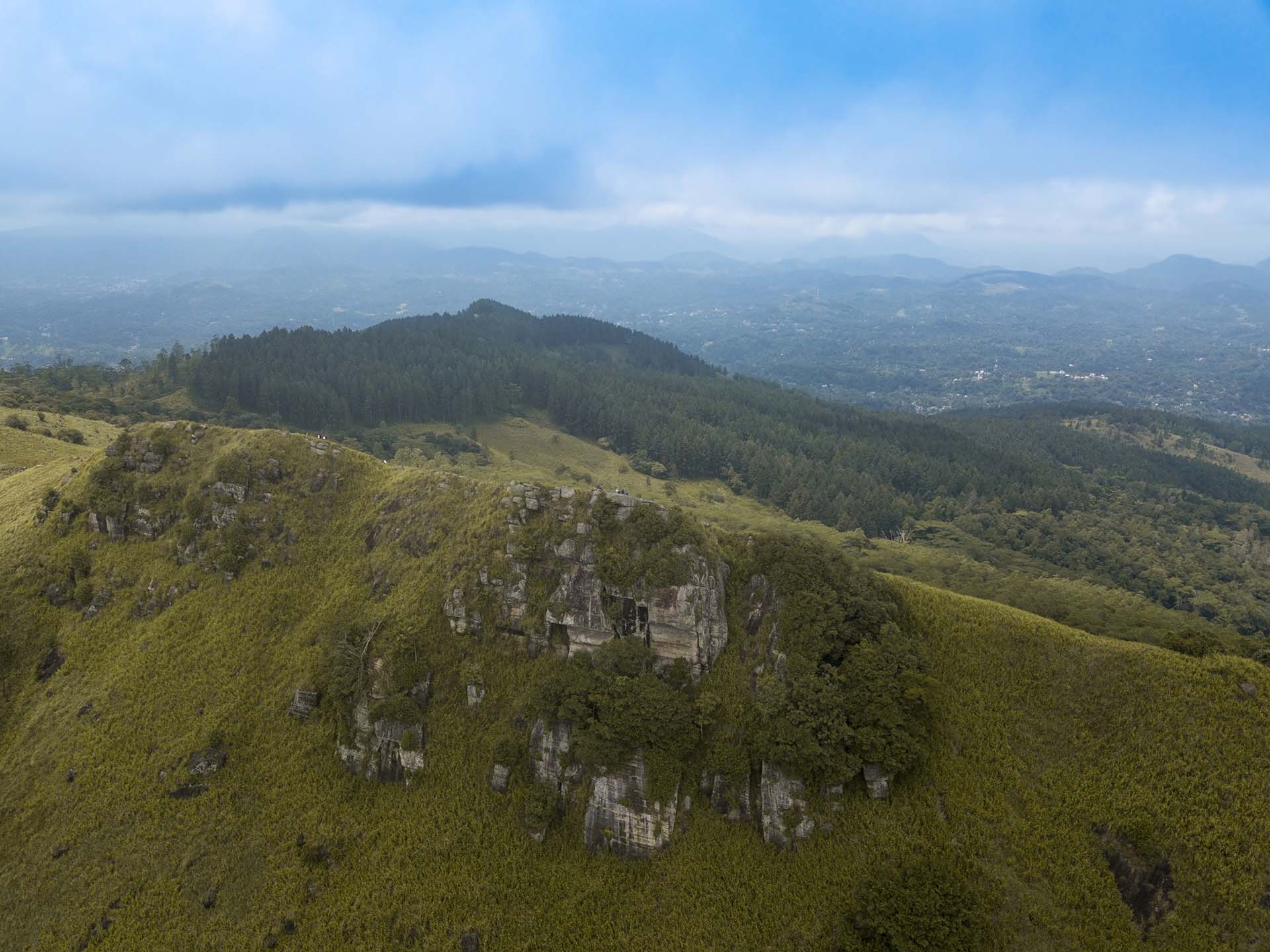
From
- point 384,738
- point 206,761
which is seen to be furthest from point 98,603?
point 384,738

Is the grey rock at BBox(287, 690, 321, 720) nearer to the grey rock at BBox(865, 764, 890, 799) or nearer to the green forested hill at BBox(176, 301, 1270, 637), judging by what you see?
the grey rock at BBox(865, 764, 890, 799)

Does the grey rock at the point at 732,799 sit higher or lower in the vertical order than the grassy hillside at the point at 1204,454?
higher

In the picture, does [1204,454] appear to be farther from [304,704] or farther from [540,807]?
[304,704]

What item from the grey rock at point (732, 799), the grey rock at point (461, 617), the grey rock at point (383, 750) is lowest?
the grey rock at point (383, 750)

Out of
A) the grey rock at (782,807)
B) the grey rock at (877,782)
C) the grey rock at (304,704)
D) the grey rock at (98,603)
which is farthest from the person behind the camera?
the grey rock at (98,603)

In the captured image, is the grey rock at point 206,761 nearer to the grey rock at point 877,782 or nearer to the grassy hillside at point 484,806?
the grassy hillside at point 484,806

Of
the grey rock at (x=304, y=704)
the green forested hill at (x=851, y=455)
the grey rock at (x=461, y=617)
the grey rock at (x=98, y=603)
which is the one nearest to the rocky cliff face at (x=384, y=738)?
the grey rock at (x=304, y=704)

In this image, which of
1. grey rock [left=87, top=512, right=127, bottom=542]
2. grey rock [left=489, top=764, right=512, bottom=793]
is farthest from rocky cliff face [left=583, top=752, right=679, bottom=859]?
grey rock [left=87, top=512, right=127, bottom=542]
